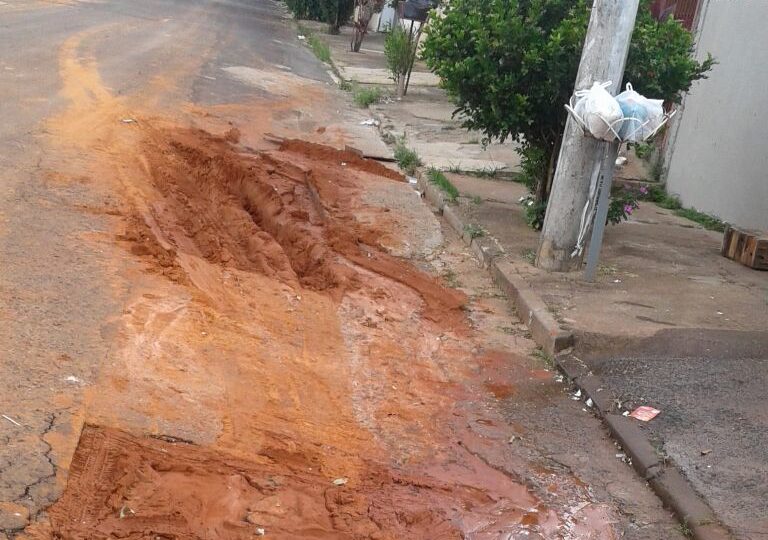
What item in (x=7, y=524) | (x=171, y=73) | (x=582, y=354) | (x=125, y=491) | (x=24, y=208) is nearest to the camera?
(x=7, y=524)

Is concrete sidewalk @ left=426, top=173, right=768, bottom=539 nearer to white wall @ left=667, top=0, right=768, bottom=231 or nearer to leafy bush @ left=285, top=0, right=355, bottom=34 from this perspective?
white wall @ left=667, top=0, right=768, bottom=231

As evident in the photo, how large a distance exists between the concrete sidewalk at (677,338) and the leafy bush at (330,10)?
23820 millimetres

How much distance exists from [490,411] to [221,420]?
1.65m

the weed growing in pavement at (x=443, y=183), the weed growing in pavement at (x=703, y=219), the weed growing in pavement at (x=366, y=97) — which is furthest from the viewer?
the weed growing in pavement at (x=366, y=97)

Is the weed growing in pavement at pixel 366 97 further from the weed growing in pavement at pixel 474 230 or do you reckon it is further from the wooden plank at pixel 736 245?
the wooden plank at pixel 736 245

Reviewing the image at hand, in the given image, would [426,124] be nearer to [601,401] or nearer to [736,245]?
[736,245]

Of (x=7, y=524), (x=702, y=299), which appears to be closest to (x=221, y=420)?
(x=7, y=524)

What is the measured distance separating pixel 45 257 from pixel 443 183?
223 inches

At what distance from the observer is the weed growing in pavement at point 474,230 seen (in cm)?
932

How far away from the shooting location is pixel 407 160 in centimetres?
1286

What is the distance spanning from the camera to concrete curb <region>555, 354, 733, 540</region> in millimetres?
4496

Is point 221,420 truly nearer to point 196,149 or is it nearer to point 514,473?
point 514,473

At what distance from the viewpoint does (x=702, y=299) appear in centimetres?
777

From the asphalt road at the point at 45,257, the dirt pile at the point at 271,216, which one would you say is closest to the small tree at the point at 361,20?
the asphalt road at the point at 45,257
